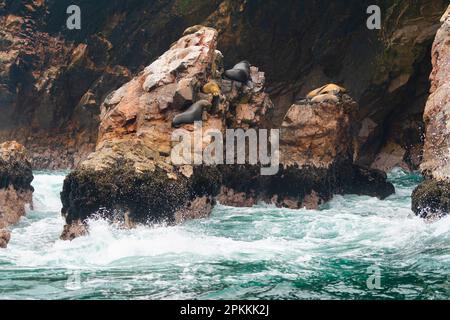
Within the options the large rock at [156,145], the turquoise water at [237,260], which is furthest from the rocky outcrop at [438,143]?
the large rock at [156,145]

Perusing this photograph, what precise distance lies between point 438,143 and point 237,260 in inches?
237

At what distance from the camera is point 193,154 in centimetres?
1788

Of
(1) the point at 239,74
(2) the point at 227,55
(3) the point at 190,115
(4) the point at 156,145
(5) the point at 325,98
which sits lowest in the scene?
(4) the point at 156,145

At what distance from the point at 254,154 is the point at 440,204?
8689 mm

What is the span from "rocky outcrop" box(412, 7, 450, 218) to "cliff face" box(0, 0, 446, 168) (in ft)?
41.5

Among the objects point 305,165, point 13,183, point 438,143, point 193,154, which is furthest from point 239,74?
point 438,143

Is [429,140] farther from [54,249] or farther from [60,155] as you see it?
[60,155]

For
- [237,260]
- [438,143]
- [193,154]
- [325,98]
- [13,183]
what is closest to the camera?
[237,260]

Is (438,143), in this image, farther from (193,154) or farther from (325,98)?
(325,98)

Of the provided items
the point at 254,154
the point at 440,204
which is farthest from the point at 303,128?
the point at 440,204

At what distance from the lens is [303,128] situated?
21.5 metres

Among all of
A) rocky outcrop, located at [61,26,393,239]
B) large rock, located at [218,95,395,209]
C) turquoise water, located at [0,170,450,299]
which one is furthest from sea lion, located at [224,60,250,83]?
turquoise water, located at [0,170,450,299]
